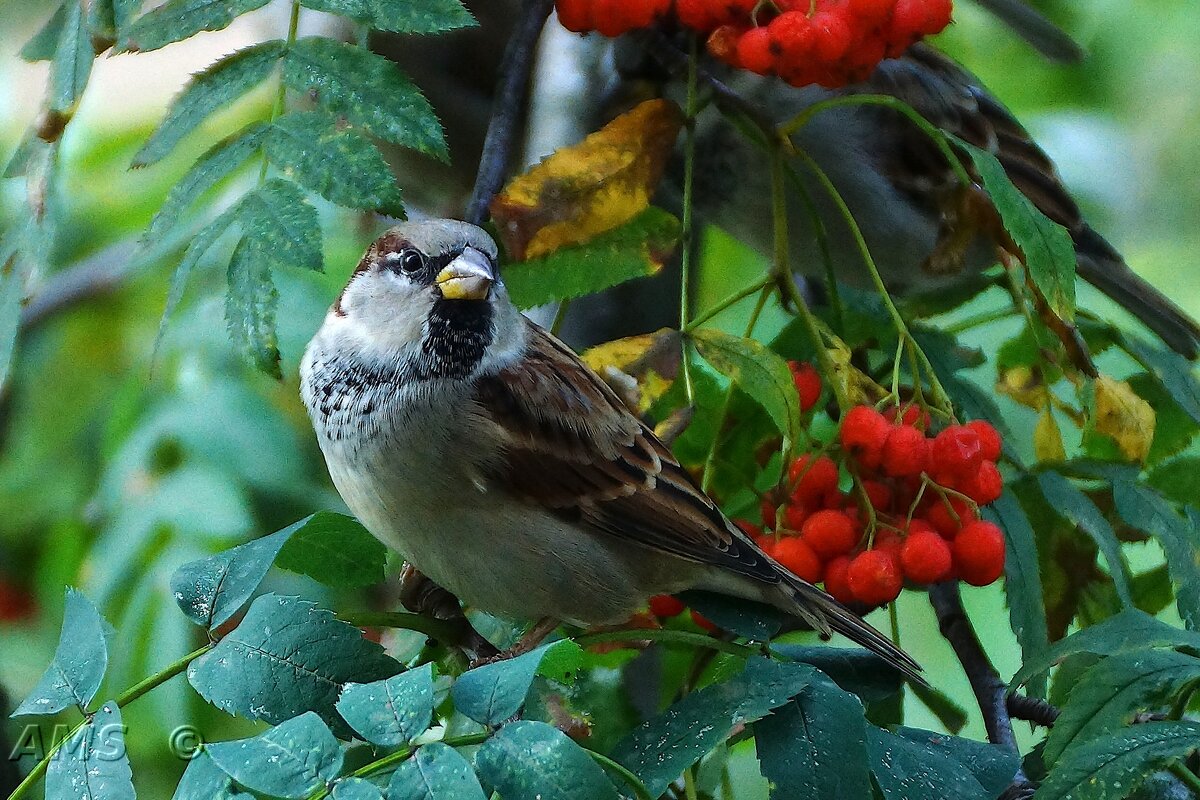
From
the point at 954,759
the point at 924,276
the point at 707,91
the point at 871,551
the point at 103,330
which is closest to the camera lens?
the point at 954,759

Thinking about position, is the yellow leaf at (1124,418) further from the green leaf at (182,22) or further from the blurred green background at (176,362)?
the green leaf at (182,22)

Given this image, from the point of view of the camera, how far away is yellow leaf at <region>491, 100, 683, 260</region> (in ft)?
4.67

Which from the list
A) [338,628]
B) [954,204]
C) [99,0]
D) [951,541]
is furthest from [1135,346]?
[99,0]

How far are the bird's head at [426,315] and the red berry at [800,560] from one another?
1.50ft

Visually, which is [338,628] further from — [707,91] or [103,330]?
[103,330]

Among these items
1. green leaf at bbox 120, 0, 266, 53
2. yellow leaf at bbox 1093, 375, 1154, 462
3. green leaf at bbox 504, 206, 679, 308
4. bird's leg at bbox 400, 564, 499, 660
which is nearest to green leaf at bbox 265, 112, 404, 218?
green leaf at bbox 120, 0, 266, 53

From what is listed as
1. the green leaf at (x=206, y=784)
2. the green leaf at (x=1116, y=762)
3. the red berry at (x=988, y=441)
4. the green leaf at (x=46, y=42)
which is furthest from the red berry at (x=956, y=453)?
the green leaf at (x=46, y=42)

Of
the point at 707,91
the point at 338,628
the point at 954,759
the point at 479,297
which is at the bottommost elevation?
the point at 954,759

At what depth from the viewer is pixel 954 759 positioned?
1.15 m

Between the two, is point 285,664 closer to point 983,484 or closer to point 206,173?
point 206,173

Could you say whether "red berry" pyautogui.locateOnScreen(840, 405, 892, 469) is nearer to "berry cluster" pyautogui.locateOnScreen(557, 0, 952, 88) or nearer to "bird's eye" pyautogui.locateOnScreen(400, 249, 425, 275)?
"berry cluster" pyautogui.locateOnScreen(557, 0, 952, 88)

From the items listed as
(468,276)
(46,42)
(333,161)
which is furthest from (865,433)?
(46,42)

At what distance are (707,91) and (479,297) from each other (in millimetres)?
400

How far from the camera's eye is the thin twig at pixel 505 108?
151 cm
